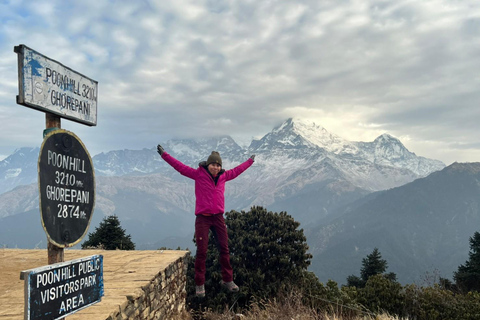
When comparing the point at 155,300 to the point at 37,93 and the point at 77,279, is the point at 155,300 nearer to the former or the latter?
the point at 77,279

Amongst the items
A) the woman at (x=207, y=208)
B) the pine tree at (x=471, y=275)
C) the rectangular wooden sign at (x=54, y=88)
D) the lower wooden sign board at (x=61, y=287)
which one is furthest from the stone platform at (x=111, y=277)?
the pine tree at (x=471, y=275)

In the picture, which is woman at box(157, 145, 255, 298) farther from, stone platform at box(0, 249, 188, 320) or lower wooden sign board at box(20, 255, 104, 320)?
lower wooden sign board at box(20, 255, 104, 320)

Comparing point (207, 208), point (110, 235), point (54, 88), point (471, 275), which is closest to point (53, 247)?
point (54, 88)

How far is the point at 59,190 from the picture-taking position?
2955 mm

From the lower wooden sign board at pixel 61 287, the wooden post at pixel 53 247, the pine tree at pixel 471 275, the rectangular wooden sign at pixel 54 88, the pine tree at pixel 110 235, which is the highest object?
the rectangular wooden sign at pixel 54 88

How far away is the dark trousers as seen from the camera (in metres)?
6.85

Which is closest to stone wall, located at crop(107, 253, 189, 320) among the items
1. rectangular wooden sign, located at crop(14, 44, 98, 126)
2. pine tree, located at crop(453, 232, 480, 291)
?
rectangular wooden sign, located at crop(14, 44, 98, 126)

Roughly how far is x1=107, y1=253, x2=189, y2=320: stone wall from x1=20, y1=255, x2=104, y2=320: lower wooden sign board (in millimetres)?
1366

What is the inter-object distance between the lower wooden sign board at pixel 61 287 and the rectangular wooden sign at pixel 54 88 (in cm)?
133

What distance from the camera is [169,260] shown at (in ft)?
24.7

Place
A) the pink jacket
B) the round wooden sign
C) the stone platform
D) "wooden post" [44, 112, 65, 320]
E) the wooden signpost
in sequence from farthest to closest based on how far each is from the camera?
the pink jacket, the stone platform, "wooden post" [44, 112, 65, 320], the round wooden sign, the wooden signpost

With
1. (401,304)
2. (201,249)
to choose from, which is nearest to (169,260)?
(201,249)

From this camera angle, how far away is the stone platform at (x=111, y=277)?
14.7 ft

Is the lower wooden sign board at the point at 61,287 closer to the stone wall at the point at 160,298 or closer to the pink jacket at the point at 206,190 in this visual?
the stone wall at the point at 160,298
